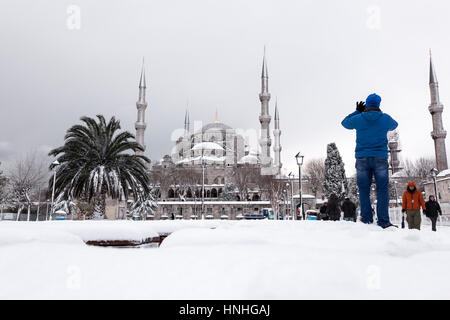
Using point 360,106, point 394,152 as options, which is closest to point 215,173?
point 394,152

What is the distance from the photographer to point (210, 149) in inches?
2395

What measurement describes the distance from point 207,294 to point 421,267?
898 mm

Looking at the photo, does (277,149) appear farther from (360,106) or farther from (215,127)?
(360,106)

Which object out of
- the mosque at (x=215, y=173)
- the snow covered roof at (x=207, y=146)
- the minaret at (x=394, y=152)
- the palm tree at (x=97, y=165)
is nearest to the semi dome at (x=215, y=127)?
the mosque at (x=215, y=173)

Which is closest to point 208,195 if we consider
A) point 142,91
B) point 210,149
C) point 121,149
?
point 210,149

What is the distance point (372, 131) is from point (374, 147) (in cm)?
21

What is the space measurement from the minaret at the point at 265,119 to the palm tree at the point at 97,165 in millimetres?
32075

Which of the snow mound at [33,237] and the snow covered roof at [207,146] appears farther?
the snow covered roof at [207,146]

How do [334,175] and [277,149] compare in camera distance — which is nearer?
[334,175]

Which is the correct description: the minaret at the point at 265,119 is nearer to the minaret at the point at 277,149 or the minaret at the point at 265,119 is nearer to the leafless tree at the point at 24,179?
the minaret at the point at 277,149

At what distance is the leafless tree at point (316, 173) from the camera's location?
153 ft

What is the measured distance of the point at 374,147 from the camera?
418 cm

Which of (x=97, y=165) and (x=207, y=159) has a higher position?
(x=207, y=159)
